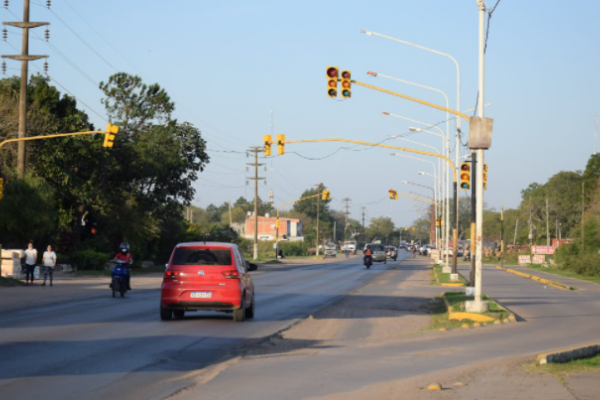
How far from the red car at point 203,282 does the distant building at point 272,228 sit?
140664 millimetres

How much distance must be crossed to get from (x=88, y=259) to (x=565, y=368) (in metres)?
41.0

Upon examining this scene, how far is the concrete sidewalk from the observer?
26609mm

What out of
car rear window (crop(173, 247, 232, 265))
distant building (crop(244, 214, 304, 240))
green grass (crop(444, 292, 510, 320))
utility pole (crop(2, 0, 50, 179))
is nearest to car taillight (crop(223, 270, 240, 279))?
car rear window (crop(173, 247, 232, 265))

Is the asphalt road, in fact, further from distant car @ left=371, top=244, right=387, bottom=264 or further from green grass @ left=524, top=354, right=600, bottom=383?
distant car @ left=371, top=244, right=387, bottom=264

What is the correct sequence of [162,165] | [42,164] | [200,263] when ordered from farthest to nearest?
1. [162,165]
2. [42,164]
3. [200,263]

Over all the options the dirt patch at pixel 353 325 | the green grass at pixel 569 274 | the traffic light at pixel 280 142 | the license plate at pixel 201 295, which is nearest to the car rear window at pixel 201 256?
the license plate at pixel 201 295

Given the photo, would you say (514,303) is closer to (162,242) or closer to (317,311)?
(317,311)

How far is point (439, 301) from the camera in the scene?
98.7 feet

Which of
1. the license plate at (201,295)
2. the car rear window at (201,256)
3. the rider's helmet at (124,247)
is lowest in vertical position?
the license plate at (201,295)

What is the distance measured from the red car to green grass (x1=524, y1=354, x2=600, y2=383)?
859 centimetres

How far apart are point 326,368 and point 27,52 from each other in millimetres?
32258

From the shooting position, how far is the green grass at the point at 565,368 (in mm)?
12691

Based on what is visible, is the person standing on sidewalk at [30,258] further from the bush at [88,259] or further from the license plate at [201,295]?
the license plate at [201,295]

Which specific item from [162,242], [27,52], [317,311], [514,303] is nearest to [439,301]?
[514,303]
